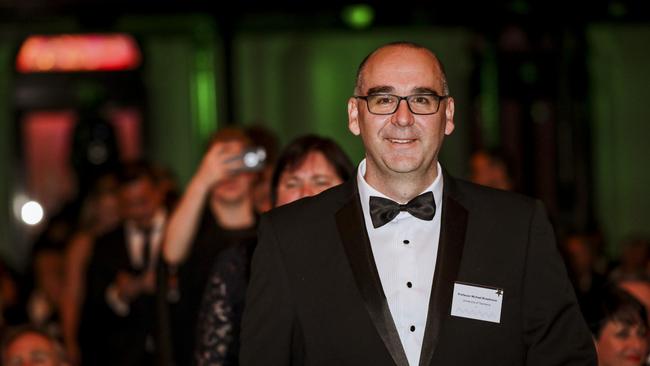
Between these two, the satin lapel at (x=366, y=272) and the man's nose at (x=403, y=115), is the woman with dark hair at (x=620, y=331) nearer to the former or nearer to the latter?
the satin lapel at (x=366, y=272)

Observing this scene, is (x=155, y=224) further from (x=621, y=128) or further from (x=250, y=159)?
(x=621, y=128)

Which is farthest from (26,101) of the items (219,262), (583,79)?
(219,262)

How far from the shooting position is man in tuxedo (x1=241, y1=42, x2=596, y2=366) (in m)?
3.29

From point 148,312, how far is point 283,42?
6.47 meters

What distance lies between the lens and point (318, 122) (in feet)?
40.2

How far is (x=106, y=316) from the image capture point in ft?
23.8

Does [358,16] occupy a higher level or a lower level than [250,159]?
higher

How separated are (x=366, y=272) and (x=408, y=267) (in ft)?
0.34

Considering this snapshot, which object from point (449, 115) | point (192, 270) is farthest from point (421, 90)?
point (192, 270)

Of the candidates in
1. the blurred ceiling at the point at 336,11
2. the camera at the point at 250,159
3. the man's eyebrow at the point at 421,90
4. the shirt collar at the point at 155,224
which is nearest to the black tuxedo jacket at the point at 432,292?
the man's eyebrow at the point at 421,90

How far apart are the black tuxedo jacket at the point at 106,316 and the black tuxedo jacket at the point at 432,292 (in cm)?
356

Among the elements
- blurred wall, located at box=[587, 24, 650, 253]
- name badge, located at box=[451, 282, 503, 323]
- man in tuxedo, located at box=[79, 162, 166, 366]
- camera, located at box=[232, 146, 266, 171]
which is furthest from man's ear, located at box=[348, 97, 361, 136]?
blurred wall, located at box=[587, 24, 650, 253]

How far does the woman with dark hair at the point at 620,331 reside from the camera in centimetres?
500

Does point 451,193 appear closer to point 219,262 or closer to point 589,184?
point 219,262
